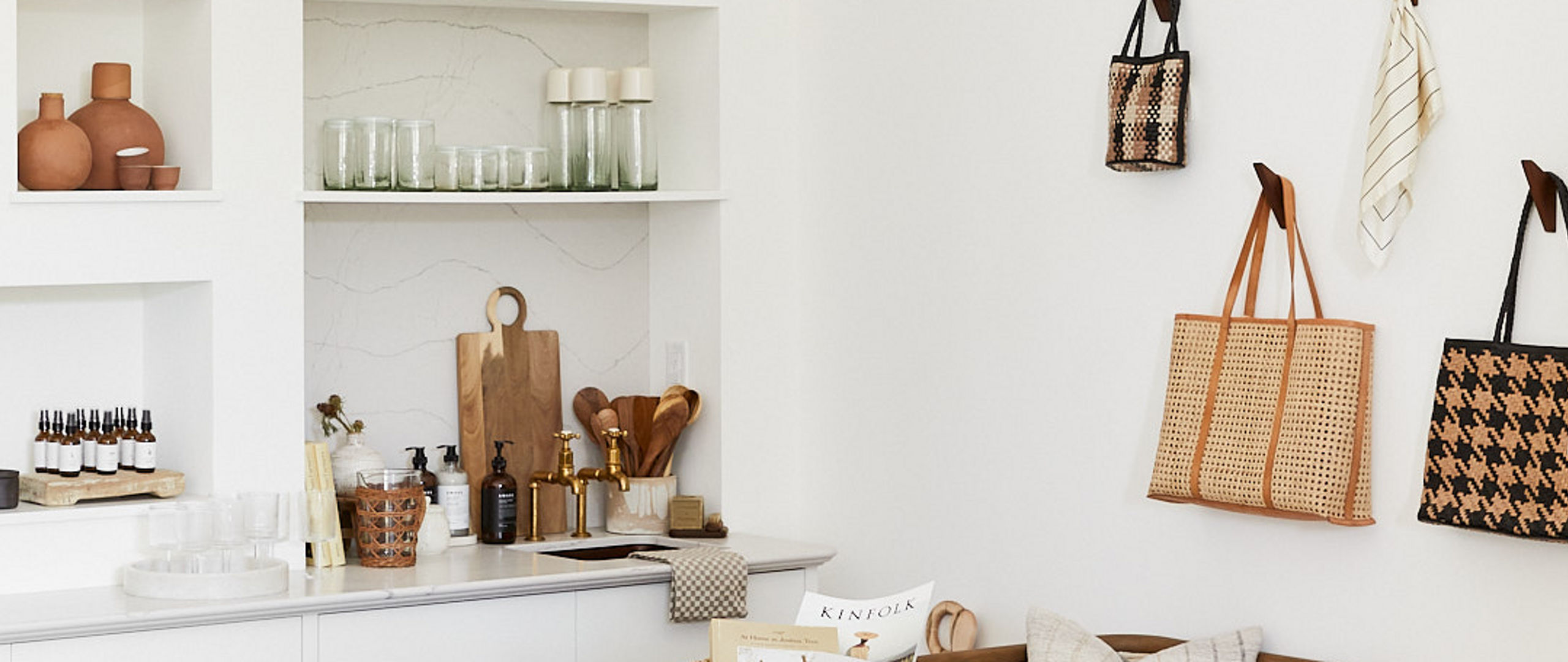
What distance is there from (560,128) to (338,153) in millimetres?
463

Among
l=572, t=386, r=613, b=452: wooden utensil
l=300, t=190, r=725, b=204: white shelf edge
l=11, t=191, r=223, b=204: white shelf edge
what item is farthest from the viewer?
l=572, t=386, r=613, b=452: wooden utensil

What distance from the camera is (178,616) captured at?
2.86 meters

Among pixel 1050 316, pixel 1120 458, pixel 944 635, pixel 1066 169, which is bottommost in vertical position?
pixel 944 635

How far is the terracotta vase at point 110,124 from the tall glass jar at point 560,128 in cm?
80

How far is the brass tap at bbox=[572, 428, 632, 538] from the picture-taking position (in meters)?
3.68

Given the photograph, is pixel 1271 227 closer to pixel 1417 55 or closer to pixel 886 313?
pixel 1417 55

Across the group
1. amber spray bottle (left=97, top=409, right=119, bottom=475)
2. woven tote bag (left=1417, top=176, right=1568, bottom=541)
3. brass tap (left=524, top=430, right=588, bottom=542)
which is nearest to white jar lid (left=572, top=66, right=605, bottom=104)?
brass tap (left=524, top=430, right=588, bottom=542)

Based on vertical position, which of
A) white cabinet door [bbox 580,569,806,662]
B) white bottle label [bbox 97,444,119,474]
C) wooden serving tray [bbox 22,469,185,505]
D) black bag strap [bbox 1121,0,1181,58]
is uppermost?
black bag strap [bbox 1121,0,1181,58]

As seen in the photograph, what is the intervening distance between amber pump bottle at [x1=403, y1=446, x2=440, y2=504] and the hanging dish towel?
6.28 ft

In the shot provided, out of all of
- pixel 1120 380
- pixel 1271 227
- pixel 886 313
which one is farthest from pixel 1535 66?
pixel 886 313

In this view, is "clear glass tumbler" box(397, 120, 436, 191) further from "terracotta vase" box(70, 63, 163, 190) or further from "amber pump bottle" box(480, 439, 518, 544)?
"amber pump bottle" box(480, 439, 518, 544)

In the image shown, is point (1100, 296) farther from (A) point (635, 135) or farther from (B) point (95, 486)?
(B) point (95, 486)

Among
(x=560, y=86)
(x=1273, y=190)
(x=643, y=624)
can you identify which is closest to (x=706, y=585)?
(x=643, y=624)

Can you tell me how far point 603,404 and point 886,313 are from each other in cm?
70
